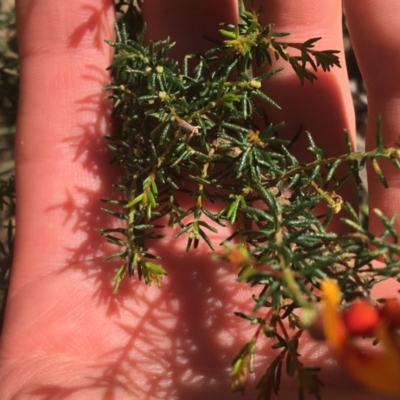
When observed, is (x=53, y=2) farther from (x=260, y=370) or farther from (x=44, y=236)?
(x=260, y=370)

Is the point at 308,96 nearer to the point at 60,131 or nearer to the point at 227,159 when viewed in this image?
the point at 227,159

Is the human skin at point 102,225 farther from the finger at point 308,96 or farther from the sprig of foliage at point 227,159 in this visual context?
the sprig of foliage at point 227,159

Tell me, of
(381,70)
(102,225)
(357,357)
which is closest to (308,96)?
(381,70)

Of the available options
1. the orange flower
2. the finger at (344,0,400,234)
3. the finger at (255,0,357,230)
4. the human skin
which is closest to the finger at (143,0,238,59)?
the human skin

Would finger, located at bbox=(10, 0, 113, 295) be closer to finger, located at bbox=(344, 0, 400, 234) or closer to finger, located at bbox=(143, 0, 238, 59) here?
finger, located at bbox=(143, 0, 238, 59)

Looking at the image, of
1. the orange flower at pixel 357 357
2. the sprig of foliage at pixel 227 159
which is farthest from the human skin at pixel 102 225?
the orange flower at pixel 357 357

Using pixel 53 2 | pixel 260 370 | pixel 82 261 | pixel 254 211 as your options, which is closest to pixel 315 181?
pixel 254 211

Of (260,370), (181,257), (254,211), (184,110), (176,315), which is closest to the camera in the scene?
(254,211)
